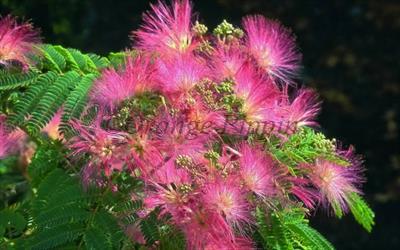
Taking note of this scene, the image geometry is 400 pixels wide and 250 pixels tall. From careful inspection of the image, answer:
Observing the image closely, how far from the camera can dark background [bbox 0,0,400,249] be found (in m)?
6.61

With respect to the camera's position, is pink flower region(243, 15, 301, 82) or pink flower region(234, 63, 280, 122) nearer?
pink flower region(234, 63, 280, 122)

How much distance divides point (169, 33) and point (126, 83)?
283 millimetres

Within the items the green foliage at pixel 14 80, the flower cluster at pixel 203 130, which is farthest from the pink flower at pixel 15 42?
the flower cluster at pixel 203 130

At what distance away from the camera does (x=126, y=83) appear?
244 cm

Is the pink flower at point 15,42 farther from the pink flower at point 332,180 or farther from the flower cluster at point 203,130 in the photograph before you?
the pink flower at point 332,180

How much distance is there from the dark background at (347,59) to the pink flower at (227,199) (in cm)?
425

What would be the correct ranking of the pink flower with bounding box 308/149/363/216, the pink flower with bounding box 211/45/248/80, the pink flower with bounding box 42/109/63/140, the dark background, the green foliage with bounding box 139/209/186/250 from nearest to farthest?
the green foliage with bounding box 139/209/186/250, the pink flower with bounding box 211/45/248/80, the pink flower with bounding box 308/149/363/216, the pink flower with bounding box 42/109/63/140, the dark background

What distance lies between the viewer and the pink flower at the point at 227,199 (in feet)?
7.41

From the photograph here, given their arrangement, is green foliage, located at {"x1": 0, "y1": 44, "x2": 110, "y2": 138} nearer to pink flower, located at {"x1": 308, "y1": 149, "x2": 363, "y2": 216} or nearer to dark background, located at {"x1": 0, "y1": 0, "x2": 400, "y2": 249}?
pink flower, located at {"x1": 308, "y1": 149, "x2": 363, "y2": 216}

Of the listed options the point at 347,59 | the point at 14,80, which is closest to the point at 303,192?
the point at 14,80

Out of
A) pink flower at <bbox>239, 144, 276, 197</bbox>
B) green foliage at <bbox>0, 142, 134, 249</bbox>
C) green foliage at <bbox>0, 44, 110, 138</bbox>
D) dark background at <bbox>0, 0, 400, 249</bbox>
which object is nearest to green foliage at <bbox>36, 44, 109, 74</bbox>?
green foliage at <bbox>0, 44, 110, 138</bbox>

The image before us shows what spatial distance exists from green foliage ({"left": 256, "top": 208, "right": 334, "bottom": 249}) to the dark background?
3.75 m

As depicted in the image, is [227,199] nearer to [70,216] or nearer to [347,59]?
[70,216]

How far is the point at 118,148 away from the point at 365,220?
1041 mm
